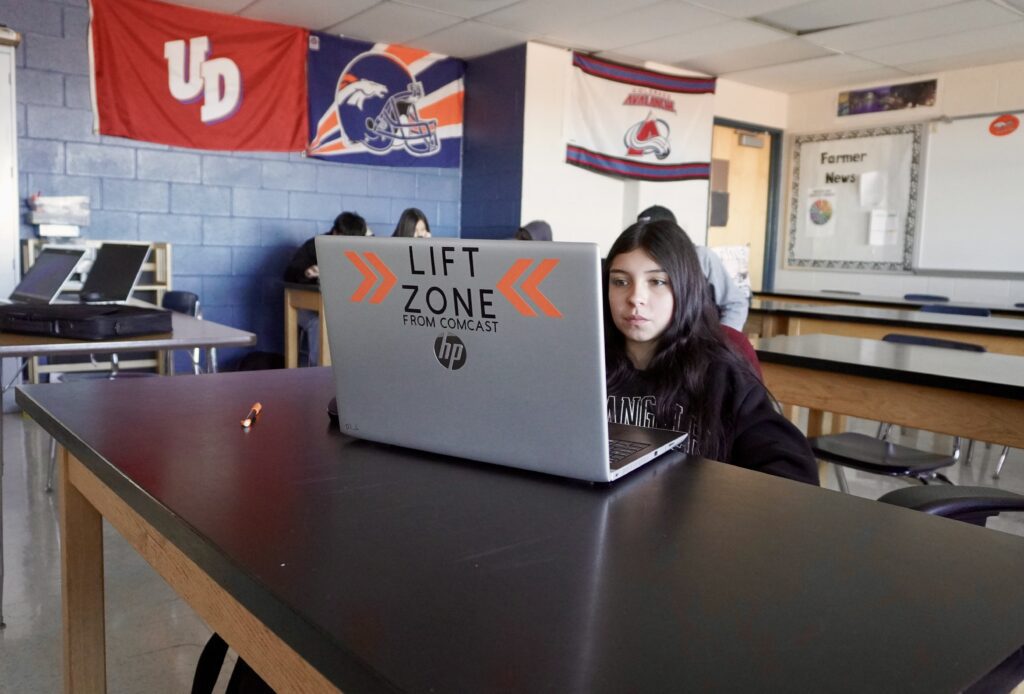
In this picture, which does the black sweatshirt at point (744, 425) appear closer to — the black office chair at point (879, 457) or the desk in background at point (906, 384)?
the desk in background at point (906, 384)

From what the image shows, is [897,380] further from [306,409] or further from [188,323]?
[188,323]

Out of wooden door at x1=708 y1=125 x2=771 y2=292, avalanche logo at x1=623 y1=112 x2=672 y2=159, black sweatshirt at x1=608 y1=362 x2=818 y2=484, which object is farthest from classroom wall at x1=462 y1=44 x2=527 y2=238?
black sweatshirt at x1=608 y1=362 x2=818 y2=484

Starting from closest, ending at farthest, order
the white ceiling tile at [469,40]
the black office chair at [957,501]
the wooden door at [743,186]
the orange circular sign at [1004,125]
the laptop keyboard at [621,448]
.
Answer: the laptop keyboard at [621,448] < the black office chair at [957,501] < the white ceiling tile at [469,40] < the orange circular sign at [1004,125] < the wooden door at [743,186]

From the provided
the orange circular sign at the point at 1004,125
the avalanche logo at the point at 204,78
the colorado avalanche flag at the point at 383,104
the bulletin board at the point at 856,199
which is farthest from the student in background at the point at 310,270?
the orange circular sign at the point at 1004,125

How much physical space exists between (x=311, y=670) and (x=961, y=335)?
11.2ft

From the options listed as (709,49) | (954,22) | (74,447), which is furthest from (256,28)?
(74,447)

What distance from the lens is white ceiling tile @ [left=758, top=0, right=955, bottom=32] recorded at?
4.48 metres

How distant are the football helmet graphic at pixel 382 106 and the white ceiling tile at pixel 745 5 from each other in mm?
1993

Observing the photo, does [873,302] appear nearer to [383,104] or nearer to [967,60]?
[967,60]

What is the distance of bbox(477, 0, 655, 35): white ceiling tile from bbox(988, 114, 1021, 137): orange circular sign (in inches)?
117

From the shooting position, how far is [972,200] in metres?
5.89

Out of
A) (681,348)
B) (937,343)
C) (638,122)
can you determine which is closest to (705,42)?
(638,122)

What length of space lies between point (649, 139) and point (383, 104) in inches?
75.4

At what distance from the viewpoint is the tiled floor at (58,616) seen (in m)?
1.72
